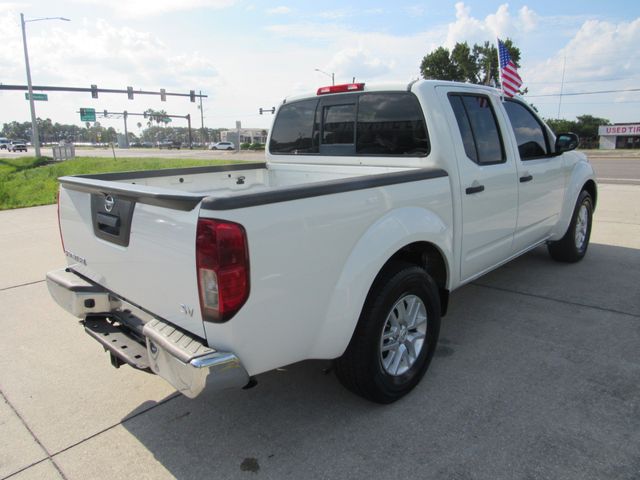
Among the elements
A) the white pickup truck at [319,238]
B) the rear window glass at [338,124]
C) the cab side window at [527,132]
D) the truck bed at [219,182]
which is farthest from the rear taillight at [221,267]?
the cab side window at [527,132]

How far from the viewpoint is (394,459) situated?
96.3 inches

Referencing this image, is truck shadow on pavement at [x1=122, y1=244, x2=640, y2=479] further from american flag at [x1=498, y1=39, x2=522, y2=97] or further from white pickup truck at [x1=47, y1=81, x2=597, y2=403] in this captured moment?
american flag at [x1=498, y1=39, x2=522, y2=97]

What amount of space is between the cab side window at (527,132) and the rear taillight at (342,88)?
1354 mm

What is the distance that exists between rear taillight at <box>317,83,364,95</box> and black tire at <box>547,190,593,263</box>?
3.06 meters

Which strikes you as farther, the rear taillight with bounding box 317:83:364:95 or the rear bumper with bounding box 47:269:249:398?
the rear taillight with bounding box 317:83:364:95

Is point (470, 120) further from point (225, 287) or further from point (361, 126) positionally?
point (225, 287)

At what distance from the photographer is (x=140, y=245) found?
237 cm

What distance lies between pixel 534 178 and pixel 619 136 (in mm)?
59456

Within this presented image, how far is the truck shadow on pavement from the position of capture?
7.90ft

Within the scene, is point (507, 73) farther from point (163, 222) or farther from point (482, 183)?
point (163, 222)

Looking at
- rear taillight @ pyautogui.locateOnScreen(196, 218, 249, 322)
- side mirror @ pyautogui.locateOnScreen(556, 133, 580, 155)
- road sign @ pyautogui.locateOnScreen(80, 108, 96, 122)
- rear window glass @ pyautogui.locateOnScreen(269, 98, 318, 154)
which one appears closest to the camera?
rear taillight @ pyautogui.locateOnScreen(196, 218, 249, 322)

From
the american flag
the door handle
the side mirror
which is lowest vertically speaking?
the door handle

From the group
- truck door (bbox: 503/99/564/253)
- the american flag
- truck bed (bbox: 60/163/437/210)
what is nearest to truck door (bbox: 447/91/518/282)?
truck door (bbox: 503/99/564/253)

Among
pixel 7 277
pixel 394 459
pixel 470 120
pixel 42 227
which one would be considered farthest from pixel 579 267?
pixel 42 227
